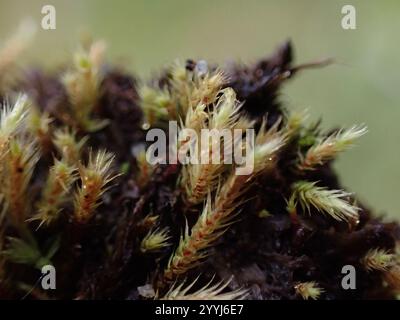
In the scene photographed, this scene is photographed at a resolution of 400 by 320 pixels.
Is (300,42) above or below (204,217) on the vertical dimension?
above

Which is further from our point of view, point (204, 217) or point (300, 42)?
point (300, 42)

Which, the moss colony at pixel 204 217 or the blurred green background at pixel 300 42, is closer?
the moss colony at pixel 204 217

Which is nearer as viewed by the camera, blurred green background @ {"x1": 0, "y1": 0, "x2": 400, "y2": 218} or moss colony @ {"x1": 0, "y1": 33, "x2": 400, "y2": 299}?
moss colony @ {"x1": 0, "y1": 33, "x2": 400, "y2": 299}

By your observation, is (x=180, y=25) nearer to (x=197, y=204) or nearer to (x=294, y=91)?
(x=294, y=91)
